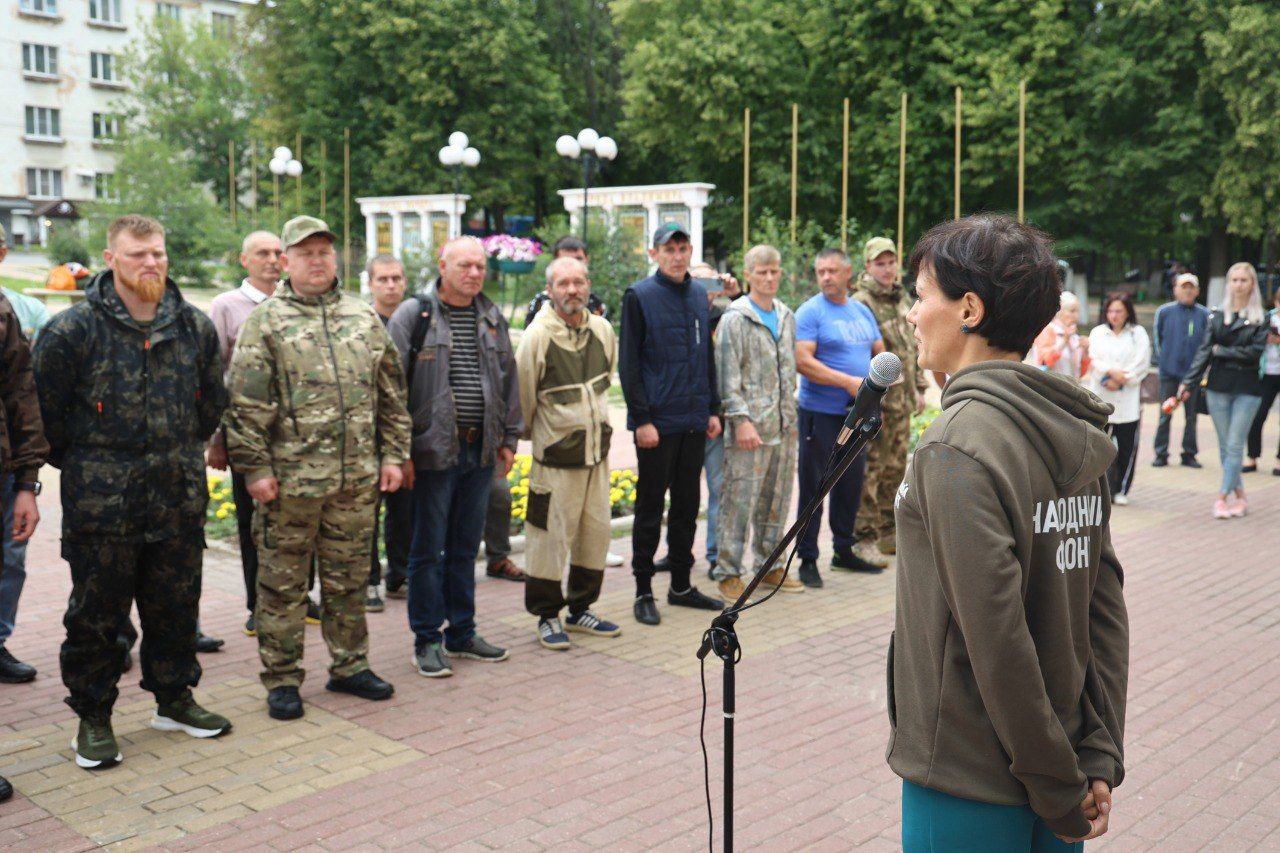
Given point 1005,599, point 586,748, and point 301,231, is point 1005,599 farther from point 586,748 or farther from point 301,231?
point 301,231

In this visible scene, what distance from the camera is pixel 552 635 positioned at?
6539 millimetres

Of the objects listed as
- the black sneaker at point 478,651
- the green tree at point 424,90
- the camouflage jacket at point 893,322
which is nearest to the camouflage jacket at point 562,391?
the black sneaker at point 478,651

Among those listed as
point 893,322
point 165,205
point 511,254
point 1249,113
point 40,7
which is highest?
point 40,7

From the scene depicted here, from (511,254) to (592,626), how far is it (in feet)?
45.2

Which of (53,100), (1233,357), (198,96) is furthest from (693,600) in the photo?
(53,100)

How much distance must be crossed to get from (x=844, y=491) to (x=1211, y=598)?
2.41m

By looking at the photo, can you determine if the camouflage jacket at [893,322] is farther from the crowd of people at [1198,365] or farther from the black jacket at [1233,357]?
the black jacket at [1233,357]

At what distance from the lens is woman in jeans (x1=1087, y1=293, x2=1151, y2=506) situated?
10.7 m

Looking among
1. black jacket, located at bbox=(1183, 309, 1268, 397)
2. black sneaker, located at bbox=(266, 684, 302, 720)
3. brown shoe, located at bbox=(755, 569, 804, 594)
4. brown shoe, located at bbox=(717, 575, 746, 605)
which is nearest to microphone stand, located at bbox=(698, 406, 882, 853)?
black sneaker, located at bbox=(266, 684, 302, 720)

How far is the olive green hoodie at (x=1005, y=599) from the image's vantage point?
2.04m

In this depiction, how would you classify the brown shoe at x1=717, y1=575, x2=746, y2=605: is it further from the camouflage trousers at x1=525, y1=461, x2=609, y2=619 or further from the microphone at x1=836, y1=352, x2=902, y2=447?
the microphone at x1=836, y1=352, x2=902, y2=447

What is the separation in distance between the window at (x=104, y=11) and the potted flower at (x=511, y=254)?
60928mm

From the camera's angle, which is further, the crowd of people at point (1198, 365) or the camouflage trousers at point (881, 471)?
the crowd of people at point (1198, 365)

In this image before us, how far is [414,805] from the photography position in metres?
4.45
